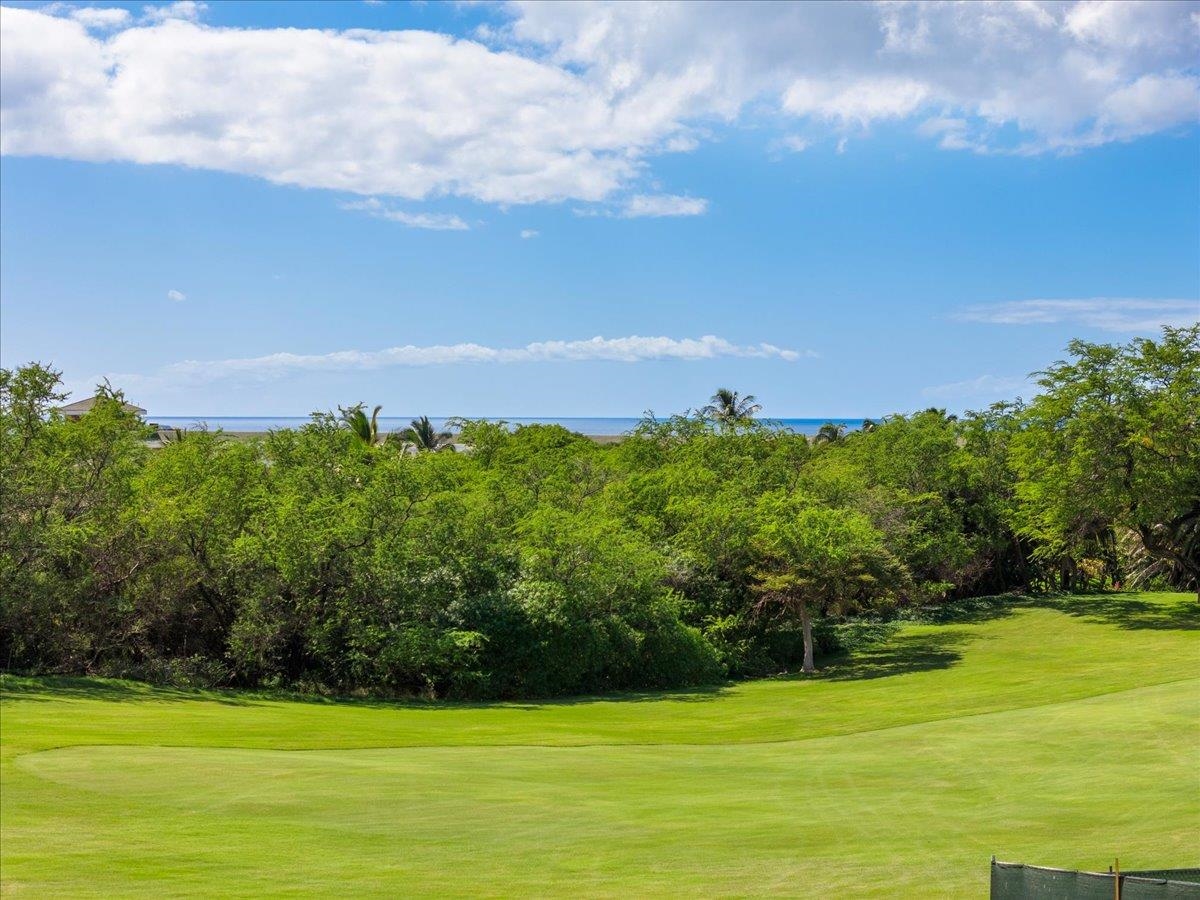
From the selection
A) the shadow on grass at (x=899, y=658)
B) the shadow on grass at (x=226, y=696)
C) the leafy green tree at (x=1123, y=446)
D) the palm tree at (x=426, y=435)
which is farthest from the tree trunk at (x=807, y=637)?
the palm tree at (x=426, y=435)

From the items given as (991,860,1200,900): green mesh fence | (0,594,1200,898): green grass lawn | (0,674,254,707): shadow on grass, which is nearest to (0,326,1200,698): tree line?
(0,674,254,707): shadow on grass

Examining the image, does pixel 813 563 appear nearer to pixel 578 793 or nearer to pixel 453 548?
pixel 453 548

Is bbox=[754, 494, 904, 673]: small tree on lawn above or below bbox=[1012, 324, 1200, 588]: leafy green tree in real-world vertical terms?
below

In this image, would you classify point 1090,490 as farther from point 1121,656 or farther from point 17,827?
point 17,827

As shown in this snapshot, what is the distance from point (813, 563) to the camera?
3750 cm

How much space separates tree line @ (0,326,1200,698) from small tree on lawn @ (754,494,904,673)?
10 centimetres

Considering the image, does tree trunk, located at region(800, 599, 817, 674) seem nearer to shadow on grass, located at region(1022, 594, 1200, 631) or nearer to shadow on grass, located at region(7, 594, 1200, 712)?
shadow on grass, located at region(7, 594, 1200, 712)

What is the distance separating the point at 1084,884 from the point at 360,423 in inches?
2329

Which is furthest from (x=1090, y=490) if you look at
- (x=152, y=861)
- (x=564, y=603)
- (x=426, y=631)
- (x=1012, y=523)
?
(x=152, y=861)

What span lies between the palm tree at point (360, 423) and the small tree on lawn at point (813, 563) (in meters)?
14.1

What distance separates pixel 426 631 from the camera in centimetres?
3041

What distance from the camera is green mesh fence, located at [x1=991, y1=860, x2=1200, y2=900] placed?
725cm

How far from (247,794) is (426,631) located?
15.6 metres

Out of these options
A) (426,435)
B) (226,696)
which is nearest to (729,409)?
(426,435)
